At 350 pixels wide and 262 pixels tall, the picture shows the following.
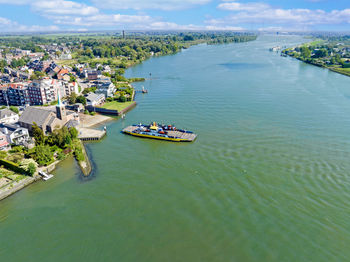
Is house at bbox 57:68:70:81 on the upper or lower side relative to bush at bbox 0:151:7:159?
upper

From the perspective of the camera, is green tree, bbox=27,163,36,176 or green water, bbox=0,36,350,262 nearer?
green water, bbox=0,36,350,262

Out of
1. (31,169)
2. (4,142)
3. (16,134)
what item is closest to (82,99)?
(16,134)

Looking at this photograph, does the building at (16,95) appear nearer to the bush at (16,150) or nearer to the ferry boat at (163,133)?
the bush at (16,150)

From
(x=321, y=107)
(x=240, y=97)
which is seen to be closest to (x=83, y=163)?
(x=240, y=97)

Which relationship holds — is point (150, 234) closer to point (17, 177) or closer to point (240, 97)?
point (17, 177)

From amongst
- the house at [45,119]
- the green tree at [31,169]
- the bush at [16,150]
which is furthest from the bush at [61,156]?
the house at [45,119]

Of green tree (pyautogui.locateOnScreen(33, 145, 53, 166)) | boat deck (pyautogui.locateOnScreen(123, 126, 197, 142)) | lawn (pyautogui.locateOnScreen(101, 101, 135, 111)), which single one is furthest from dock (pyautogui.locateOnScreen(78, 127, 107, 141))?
lawn (pyautogui.locateOnScreen(101, 101, 135, 111))

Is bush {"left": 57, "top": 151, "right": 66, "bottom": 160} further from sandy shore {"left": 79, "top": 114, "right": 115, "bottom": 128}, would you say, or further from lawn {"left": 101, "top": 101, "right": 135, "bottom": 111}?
lawn {"left": 101, "top": 101, "right": 135, "bottom": 111}
